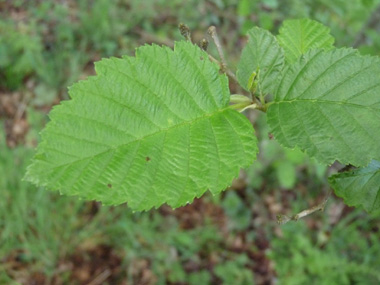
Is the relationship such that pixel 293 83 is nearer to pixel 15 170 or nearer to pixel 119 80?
pixel 119 80

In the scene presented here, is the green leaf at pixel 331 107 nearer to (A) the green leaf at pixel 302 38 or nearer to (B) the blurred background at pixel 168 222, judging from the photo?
(A) the green leaf at pixel 302 38

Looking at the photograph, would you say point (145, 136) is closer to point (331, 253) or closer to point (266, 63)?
point (266, 63)

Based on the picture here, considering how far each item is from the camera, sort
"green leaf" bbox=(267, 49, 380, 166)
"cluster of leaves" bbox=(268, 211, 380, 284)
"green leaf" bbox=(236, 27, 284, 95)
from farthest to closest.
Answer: "cluster of leaves" bbox=(268, 211, 380, 284) → "green leaf" bbox=(236, 27, 284, 95) → "green leaf" bbox=(267, 49, 380, 166)

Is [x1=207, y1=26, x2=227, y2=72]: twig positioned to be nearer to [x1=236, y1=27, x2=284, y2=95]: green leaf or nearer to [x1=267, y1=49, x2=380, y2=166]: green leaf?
[x1=236, y1=27, x2=284, y2=95]: green leaf

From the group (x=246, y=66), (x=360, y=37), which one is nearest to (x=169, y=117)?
(x=246, y=66)

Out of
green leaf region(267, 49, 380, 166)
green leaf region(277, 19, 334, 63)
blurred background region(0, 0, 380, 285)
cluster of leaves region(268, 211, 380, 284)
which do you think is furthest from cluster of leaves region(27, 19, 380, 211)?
cluster of leaves region(268, 211, 380, 284)
